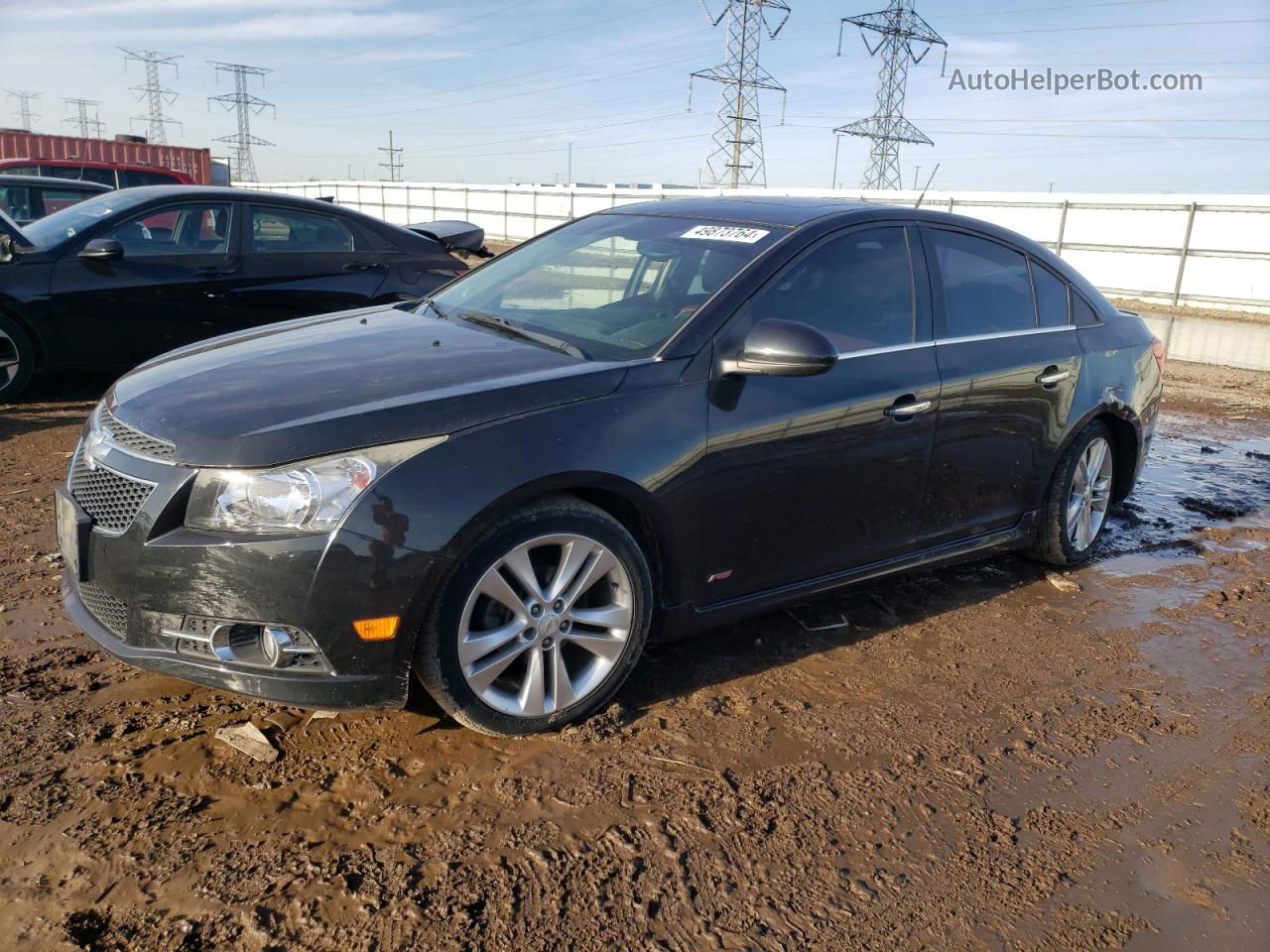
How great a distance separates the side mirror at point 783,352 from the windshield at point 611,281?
0.87 feet

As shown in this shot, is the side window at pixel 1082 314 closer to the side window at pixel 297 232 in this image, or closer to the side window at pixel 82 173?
the side window at pixel 297 232

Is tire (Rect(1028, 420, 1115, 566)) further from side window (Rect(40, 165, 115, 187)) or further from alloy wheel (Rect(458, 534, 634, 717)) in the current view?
side window (Rect(40, 165, 115, 187))

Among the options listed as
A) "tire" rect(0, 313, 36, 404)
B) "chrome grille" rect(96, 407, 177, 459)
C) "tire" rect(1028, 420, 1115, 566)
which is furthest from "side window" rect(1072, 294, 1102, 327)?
"tire" rect(0, 313, 36, 404)

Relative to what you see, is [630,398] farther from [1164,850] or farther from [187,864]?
[1164,850]

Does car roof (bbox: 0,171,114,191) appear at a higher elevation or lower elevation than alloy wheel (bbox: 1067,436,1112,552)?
higher

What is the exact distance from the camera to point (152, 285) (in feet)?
23.0

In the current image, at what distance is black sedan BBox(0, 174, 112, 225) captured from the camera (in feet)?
39.1

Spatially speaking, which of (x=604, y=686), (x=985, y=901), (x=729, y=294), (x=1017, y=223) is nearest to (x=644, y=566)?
(x=604, y=686)

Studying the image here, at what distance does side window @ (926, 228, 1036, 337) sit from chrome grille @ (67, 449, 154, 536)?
3020mm

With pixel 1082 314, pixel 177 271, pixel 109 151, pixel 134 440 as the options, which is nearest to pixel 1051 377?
pixel 1082 314

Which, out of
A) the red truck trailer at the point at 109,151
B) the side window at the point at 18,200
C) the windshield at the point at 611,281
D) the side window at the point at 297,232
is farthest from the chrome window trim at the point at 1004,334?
the red truck trailer at the point at 109,151

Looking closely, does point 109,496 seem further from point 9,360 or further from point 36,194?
point 36,194

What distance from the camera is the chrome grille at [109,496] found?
9.17 ft

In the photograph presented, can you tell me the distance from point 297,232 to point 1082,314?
5.55 m
